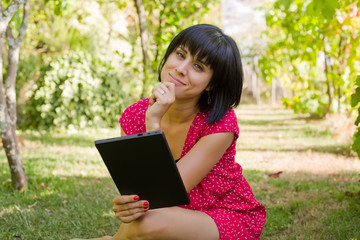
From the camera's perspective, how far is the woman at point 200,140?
72.1 inches

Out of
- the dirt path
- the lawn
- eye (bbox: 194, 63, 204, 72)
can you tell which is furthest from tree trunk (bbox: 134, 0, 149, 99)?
eye (bbox: 194, 63, 204, 72)

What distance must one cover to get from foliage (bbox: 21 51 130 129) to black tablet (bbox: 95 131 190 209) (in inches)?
216

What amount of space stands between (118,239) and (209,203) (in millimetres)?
490

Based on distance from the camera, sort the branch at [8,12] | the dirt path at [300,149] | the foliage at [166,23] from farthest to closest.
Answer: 1. the foliage at [166,23]
2. the dirt path at [300,149]
3. the branch at [8,12]

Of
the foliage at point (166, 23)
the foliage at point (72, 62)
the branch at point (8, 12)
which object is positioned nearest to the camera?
the branch at point (8, 12)

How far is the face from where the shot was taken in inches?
78.2

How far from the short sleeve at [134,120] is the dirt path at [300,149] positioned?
254 cm

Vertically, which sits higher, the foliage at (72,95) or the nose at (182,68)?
the nose at (182,68)

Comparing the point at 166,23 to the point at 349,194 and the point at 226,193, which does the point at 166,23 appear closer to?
the point at 349,194

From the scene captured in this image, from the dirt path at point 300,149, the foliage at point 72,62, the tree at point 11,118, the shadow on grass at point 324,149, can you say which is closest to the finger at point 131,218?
the tree at point 11,118

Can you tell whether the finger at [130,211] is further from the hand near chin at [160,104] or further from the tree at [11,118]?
the tree at [11,118]

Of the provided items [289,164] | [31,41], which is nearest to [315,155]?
[289,164]

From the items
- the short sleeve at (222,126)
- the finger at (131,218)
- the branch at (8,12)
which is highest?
the branch at (8,12)

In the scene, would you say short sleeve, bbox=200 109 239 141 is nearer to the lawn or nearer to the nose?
the nose
